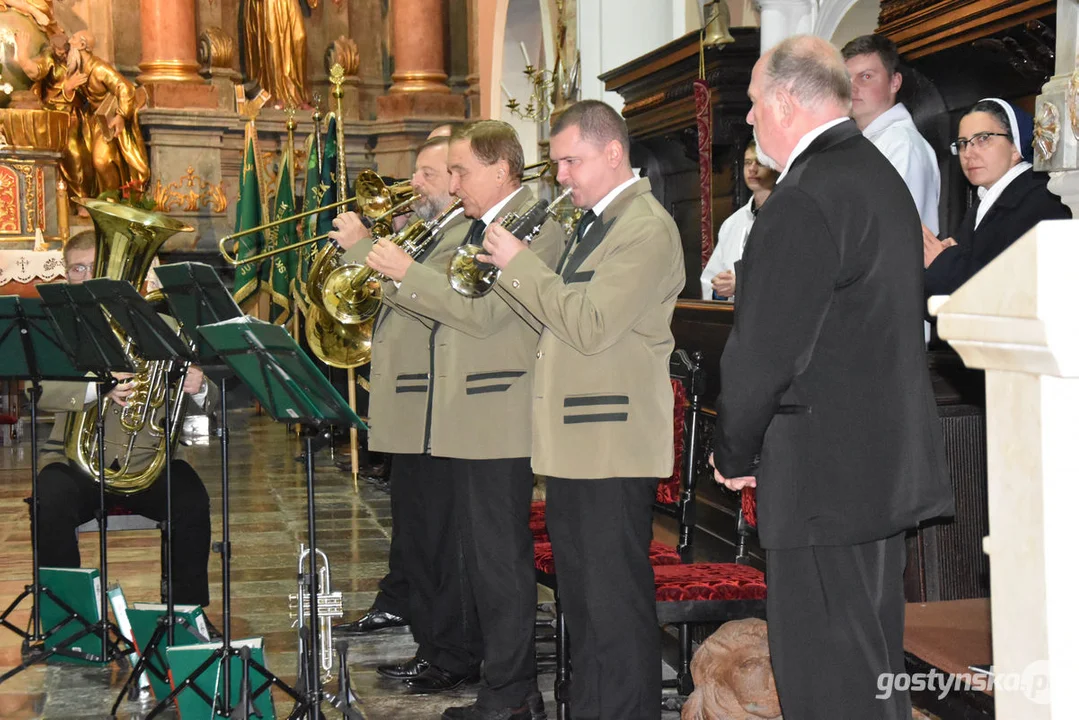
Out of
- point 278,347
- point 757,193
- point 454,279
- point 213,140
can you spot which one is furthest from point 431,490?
point 213,140

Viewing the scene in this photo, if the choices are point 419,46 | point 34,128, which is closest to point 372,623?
point 34,128

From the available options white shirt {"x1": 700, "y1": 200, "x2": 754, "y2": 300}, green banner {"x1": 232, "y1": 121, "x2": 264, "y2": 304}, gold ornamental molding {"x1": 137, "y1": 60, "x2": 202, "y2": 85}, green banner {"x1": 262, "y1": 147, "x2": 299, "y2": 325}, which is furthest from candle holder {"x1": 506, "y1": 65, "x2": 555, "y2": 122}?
gold ornamental molding {"x1": 137, "y1": 60, "x2": 202, "y2": 85}

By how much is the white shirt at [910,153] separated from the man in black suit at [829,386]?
193cm

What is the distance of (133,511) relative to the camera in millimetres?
5309

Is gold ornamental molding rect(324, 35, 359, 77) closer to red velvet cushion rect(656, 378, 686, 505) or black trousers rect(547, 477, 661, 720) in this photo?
red velvet cushion rect(656, 378, 686, 505)

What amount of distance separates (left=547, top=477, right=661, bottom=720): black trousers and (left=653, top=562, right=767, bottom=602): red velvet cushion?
187mm

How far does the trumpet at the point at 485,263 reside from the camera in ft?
12.4

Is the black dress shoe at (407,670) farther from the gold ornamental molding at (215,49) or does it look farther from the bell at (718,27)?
the gold ornamental molding at (215,49)

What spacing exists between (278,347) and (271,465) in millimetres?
7267

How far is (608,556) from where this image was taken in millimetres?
3514

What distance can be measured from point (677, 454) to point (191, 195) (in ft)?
39.9

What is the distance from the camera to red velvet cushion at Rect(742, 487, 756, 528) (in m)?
3.93

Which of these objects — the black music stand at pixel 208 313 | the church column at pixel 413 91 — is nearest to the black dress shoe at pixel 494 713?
the black music stand at pixel 208 313

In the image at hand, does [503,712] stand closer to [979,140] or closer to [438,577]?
[438,577]
